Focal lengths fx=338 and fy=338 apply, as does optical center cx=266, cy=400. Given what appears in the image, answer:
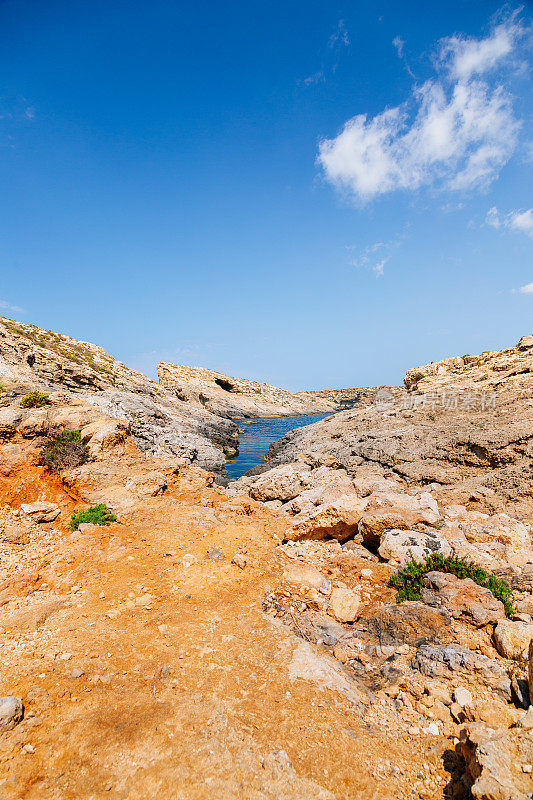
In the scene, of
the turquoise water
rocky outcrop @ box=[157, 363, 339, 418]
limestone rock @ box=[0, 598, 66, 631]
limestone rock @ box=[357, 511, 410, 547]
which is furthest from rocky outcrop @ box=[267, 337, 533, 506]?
rocky outcrop @ box=[157, 363, 339, 418]

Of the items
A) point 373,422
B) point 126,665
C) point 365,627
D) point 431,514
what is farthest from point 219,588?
point 373,422

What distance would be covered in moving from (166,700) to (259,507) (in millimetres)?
9544

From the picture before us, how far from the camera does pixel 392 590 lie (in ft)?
26.8

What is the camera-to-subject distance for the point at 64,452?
43.7 feet

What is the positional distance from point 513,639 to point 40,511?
12954mm

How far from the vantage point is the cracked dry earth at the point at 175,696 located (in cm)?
393

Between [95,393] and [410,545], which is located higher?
[95,393]

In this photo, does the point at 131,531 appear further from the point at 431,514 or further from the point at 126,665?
the point at 431,514

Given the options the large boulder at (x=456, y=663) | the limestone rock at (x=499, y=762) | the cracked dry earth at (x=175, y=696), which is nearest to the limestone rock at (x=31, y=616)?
the cracked dry earth at (x=175, y=696)

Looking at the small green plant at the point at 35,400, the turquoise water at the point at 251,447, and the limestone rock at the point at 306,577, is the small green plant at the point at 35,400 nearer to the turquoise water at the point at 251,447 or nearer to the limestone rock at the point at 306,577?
the limestone rock at the point at 306,577

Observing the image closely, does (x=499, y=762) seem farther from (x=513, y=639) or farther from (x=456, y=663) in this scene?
(x=513, y=639)

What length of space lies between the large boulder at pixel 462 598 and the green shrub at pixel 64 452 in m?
12.6

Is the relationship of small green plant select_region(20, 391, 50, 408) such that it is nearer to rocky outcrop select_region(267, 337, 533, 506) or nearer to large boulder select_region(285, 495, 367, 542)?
large boulder select_region(285, 495, 367, 542)

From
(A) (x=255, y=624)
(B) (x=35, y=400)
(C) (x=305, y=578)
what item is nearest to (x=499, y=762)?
(A) (x=255, y=624)
